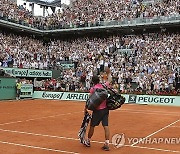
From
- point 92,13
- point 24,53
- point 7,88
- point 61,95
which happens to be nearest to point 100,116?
point 7,88

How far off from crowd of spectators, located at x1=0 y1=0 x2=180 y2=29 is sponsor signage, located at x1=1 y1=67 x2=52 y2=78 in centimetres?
782

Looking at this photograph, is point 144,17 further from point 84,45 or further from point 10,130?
point 10,130

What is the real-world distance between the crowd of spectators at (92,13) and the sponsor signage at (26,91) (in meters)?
11.6

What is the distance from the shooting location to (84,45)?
141 ft

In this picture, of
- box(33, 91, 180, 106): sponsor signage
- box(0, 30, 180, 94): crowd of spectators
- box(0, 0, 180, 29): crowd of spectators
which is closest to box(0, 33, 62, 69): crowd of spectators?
box(0, 30, 180, 94): crowd of spectators

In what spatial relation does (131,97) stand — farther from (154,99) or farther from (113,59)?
(113,59)

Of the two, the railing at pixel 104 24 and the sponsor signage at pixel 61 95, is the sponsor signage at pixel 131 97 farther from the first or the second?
the railing at pixel 104 24

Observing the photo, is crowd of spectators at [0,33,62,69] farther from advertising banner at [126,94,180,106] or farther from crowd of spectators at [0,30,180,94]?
advertising banner at [126,94,180,106]

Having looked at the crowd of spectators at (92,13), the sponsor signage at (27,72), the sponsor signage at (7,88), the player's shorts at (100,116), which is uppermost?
the crowd of spectators at (92,13)

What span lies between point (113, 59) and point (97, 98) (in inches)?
1085

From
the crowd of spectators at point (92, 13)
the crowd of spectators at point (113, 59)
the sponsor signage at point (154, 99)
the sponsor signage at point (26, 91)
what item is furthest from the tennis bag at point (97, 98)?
the crowd of spectators at point (92, 13)

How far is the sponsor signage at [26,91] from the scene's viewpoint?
102 ft

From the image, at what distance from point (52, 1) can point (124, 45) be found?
39.7 metres

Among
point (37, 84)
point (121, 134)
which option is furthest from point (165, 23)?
point (121, 134)
